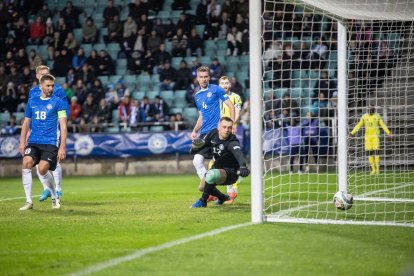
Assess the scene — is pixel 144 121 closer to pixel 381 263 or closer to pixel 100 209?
pixel 100 209

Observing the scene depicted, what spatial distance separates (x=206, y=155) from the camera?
1363cm

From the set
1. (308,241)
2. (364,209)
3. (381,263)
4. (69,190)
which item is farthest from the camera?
(69,190)

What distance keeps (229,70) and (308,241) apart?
19759 millimetres

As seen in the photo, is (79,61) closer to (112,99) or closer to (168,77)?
(112,99)

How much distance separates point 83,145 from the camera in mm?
Answer: 24906

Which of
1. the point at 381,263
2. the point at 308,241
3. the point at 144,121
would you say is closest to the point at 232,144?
the point at 308,241

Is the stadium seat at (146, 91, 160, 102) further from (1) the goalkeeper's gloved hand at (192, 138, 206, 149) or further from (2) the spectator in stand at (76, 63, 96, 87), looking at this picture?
(1) the goalkeeper's gloved hand at (192, 138, 206, 149)

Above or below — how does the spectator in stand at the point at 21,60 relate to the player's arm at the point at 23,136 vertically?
above

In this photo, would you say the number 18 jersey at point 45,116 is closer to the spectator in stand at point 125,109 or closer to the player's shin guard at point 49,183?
the player's shin guard at point 49,183

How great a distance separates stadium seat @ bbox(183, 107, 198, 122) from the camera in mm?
26594

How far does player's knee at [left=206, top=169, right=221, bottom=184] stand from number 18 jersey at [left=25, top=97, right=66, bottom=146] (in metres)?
2.43

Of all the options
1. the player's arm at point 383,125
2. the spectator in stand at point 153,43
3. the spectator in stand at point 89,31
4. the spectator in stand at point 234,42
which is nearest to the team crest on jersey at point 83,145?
the spectator in stand at point 153,43

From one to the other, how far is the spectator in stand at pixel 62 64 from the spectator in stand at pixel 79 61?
0.24 meters

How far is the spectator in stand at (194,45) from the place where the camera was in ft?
93.4
